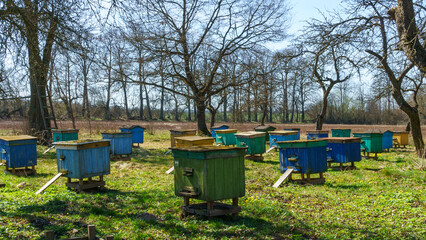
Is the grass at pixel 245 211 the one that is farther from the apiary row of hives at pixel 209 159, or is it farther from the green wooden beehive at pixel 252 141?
the green wooden beehive at pixel 252 141

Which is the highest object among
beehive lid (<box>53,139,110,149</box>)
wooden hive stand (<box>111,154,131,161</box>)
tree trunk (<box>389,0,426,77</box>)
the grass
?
tree trunk (<box>389,0,426,77</box>)

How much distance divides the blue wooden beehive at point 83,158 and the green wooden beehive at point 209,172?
2937 mm

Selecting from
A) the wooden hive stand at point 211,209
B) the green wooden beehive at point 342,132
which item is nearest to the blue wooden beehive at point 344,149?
the wooden hive stand at point 211,209

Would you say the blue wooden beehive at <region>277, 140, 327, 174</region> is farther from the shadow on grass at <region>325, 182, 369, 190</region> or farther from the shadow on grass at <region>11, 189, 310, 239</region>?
the shadow on grass at <region>11, 189, 310, 239</region>

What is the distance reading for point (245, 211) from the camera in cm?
707

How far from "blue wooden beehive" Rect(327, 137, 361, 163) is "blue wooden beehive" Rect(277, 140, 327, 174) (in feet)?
8.38

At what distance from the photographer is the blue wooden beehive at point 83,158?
8508 millimetres

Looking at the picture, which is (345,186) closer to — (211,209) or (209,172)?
(211,209)

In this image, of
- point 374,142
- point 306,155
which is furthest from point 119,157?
point 374,142

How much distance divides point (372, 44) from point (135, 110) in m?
50.6

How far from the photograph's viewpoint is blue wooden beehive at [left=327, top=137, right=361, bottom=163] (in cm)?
1225

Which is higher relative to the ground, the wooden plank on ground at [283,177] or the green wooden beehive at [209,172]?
the green wooden beehive at [209,172]

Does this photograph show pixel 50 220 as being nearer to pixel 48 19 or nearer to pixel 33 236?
pixel 33 236

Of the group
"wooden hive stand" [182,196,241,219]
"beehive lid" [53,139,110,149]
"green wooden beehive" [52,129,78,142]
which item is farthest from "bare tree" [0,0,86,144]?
"green wooden beehive" [52,129,78,142]
